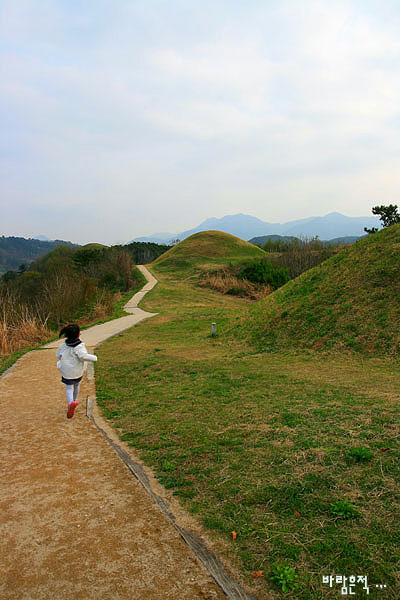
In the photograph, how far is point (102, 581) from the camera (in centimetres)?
258

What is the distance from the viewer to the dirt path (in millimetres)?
2541

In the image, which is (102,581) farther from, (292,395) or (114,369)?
(114,369)

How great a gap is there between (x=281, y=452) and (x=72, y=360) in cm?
333

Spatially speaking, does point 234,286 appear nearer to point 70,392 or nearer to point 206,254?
point 206,254

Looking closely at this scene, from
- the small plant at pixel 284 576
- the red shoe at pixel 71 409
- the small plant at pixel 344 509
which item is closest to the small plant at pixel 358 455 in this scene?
the small plant at pixel 344 509

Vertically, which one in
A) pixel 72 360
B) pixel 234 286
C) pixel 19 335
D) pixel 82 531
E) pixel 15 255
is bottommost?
pixel 82 531

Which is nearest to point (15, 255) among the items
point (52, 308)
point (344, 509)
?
point (52, 308)

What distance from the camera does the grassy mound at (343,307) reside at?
9.59m

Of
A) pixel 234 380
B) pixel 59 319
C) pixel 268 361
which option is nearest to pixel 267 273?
pixel 59 319

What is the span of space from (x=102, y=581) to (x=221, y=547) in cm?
86

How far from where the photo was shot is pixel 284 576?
2.53 m

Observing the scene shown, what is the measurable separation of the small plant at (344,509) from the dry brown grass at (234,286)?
24255 millimetres

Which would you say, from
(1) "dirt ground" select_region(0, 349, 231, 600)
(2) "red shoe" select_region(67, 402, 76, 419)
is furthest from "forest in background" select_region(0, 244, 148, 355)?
(1) "dirt ground" select_region(0, 349, 231, 600)

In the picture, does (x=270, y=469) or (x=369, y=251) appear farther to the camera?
(x=369, y=251)
